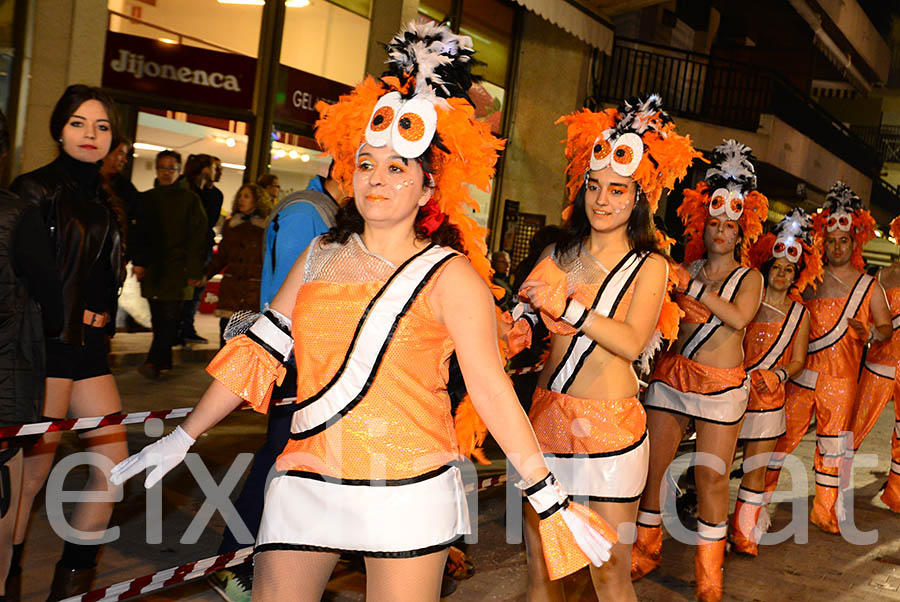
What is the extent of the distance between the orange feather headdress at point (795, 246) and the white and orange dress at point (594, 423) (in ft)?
9.19

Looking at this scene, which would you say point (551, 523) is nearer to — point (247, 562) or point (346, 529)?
point (346, 529)

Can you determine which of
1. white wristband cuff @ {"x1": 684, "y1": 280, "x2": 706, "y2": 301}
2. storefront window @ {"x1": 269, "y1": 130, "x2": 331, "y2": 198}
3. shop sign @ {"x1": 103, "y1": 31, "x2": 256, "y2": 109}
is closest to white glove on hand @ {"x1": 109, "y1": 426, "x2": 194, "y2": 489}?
white wristband cuff @ {"x1": 684, "y1": 280, "x2": 706, "y2": 301}

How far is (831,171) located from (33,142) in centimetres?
2002

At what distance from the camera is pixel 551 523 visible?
7.81 feet

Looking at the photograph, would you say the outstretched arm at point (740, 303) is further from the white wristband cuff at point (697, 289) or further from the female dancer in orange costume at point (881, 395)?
the female dancer in orange costume at point (881, 395)

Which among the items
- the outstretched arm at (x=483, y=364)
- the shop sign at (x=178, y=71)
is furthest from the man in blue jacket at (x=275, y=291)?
the shop sign at (x=178, y=71)

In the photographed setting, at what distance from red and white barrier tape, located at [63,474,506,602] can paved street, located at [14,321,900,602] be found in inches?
12.2

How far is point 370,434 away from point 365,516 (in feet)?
0.67

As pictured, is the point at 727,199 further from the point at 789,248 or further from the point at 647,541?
the point at 647,541

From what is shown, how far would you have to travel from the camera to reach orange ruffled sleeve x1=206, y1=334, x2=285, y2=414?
2566 millimetres

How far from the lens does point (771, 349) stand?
19.6 ft

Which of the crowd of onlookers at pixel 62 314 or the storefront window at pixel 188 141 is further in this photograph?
the storefront window at pixel 188 141

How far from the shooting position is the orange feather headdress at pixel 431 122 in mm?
2604

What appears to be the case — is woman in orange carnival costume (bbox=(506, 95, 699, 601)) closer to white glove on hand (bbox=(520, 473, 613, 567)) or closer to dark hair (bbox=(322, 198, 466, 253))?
dark hair (bbox=(322, 198, 466, 253))
